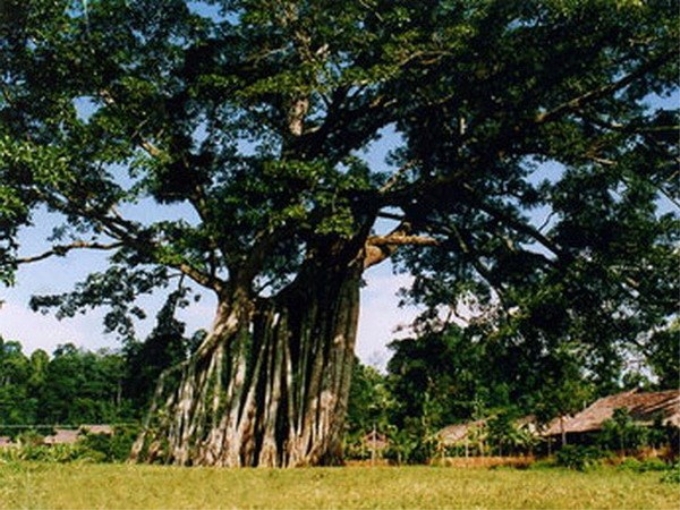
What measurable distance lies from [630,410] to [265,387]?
26.3 metres

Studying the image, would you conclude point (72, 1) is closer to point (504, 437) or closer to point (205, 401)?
point (205, 401)

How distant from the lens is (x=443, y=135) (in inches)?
569

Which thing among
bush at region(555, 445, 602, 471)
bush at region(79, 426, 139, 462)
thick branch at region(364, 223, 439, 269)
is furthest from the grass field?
bush at region(555, 445, 602, 471)

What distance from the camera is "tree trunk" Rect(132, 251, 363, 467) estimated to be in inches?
516

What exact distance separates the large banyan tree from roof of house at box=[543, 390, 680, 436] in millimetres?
19400

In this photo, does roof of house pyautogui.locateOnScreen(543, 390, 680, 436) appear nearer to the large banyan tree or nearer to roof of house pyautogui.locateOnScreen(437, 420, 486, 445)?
roof of house pyautogui.locateOnScreen(437, 420, 486, 445)

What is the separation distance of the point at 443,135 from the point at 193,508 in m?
10.4

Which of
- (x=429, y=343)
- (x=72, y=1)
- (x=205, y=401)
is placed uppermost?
(x=72, y=1)

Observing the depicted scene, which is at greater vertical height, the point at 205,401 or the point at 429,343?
the point at 429,343

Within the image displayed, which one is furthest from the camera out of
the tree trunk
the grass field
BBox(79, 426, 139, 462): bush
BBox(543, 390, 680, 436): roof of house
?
BBox(543, 390, 680, 436): roof of house

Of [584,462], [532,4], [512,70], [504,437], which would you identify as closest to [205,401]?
[512,70]

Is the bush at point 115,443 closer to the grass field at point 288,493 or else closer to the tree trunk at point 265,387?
the tree trunk at point 265,387

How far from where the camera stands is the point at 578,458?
23797 millimetres

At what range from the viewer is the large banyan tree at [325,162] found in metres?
11.6
